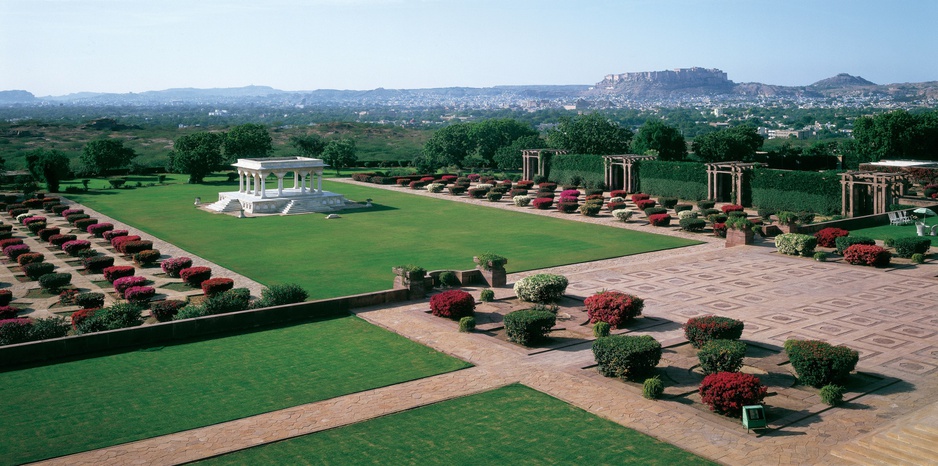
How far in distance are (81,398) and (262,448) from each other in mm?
6025

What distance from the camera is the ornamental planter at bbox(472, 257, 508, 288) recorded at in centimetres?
3127

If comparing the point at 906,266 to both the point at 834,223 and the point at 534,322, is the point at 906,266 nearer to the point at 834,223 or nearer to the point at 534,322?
the point at 834,223

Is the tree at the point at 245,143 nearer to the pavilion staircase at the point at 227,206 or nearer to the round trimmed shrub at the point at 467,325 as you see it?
the pavilion staircase at the point at 227,206

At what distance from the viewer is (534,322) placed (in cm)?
2314

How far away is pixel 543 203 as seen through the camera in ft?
186

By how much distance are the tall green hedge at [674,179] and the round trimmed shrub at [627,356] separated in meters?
42.2

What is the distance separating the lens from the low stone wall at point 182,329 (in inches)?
888

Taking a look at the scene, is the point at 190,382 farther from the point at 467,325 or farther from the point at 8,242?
the point at 8,242

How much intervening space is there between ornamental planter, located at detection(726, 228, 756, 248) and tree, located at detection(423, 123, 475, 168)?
191 feet

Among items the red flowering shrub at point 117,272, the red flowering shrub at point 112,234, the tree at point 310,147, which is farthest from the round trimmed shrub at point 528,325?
the tree at point 310,147

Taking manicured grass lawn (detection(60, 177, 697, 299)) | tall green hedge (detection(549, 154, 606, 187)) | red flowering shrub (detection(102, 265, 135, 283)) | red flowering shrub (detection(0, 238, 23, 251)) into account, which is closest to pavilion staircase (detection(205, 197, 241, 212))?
manicured grass lawn (detection(60, 177, 697, 299))

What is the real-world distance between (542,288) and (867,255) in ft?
50.3

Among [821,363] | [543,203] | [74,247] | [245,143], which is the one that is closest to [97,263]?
[74,247]

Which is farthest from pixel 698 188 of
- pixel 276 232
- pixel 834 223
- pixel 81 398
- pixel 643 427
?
pixel 81 398
